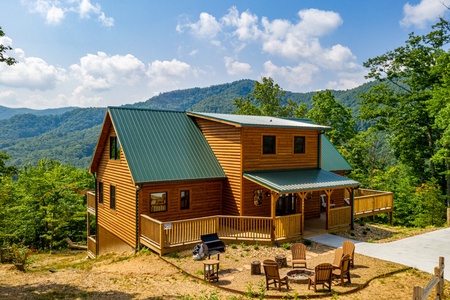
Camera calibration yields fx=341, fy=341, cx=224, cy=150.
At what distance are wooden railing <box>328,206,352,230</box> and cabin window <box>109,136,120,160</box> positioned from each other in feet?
40.1

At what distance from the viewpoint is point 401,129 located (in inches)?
1272

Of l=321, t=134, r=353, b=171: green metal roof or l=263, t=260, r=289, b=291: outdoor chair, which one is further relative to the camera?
l=321, t=134, r=353, b=171: green metal roof

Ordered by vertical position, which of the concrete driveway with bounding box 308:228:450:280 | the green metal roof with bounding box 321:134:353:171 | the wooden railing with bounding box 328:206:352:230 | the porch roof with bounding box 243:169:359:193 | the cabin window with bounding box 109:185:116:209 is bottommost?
the concrete driveway with bounding box 308:228:450:280

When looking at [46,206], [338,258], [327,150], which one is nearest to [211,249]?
[338,258]

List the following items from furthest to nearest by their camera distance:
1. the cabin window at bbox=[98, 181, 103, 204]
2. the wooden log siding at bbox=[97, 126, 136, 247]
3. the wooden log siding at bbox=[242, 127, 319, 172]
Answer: the cabin window at bbox=[98, 181, 103, 204], the wooden log siding at bbox=[242, 127, 319, 172], the wooden log siding at bbox=[97, 126, 136, 247]

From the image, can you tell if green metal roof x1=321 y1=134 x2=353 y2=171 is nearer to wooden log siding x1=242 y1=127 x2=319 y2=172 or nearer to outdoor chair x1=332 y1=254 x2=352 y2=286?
wooden log siding x1=242 y1=127 x2=319 y2=172

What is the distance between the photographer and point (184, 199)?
17.8m

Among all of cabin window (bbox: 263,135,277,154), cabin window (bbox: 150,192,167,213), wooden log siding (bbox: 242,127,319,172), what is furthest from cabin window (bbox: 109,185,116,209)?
cabin window (bbox: 263,135,277,154)

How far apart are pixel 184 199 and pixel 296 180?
19.4 feet

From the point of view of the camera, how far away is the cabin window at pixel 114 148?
19272 millimetres

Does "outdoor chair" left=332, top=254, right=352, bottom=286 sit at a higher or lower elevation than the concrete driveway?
higher

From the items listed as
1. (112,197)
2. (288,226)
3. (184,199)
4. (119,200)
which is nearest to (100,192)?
(112,197)

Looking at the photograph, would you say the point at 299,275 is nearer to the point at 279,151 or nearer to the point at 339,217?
the point at 339,217

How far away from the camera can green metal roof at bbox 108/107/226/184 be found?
1696 centimetres
